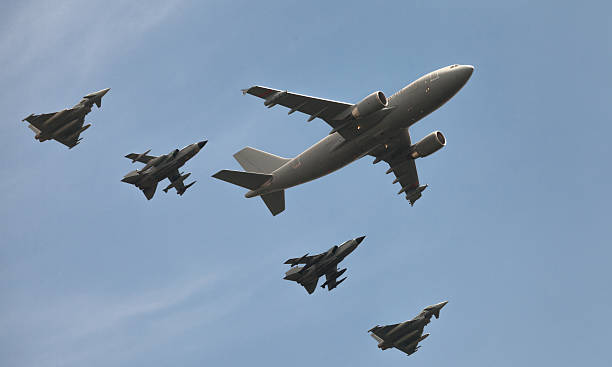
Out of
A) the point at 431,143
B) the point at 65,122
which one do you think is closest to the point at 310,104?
the point at 431,143

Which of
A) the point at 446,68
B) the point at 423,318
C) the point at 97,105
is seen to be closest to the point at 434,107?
the point at 446,68

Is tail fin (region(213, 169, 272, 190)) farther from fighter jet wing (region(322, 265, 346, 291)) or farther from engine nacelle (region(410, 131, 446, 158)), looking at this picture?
engine nacelle (region(410, 131, 446, 158))

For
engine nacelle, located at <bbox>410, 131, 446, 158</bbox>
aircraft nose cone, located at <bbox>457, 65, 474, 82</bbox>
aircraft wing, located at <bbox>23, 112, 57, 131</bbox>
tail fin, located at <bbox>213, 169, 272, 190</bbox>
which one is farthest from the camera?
aircraft wing, located at <bbox>23, 112, 57, 131</bbox>

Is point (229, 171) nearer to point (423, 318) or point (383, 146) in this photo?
point (383, 146)

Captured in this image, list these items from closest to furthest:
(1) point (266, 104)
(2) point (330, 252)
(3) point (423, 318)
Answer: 1. (1) point (266, 104)
2. (2) point (330, 252)
3. (3) point (423, 318)

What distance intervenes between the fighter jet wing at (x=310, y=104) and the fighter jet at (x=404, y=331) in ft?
81.3

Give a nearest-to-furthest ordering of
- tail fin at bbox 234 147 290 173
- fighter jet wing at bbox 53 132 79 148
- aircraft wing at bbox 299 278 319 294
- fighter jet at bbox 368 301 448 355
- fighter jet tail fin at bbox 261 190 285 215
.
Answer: tail fin at bbox 234 147 290 173 < fighter jet tail fin at bbox 261 190 285 215 < aircraft wing at bbox 299 278 319 294 < fighter jet at bbox 368 301 448 355 < fighter jet wing at bbox 53 132 79 148

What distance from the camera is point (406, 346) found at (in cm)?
6700

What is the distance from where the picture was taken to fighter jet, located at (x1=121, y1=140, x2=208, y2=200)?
2382 inches

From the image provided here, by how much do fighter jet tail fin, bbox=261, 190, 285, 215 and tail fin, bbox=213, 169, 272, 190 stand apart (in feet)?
10.5

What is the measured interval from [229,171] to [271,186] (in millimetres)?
4143

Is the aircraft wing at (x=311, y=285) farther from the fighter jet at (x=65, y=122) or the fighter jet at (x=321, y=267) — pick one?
the fighter jet at (x=65, y=122)

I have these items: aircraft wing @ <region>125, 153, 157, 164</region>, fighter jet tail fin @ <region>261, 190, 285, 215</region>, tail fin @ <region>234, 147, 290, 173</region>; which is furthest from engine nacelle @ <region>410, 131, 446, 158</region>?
aircraft wing @ <region>125, 153, 157, 164</region>

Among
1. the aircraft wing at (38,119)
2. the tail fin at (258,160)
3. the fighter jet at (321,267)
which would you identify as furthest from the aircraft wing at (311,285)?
the aircraft wing at (38,119)
